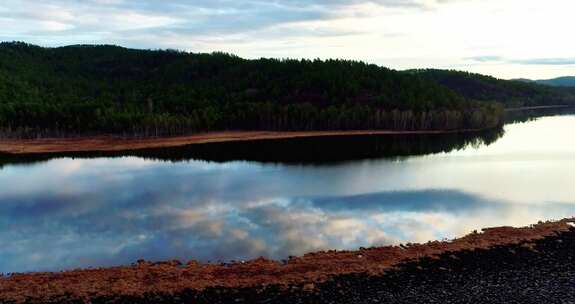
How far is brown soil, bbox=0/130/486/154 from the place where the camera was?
81.9m

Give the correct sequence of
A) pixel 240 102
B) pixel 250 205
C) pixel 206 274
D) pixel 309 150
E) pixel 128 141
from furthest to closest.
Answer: pixel 240 102
pixel 128 141
pixel 309 150
pixel 250 205
pixel 206 274

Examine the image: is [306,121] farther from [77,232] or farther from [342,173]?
[77,232]

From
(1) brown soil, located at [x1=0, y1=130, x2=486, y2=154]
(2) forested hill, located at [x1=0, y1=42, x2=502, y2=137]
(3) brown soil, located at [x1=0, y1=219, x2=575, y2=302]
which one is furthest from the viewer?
(2) forested hill, located at [x1=0, y1=42, x2=502, y2=137]

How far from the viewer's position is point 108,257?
30188 mm

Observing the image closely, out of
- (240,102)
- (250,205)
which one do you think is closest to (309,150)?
(250,205)

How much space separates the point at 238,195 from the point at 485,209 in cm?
2178

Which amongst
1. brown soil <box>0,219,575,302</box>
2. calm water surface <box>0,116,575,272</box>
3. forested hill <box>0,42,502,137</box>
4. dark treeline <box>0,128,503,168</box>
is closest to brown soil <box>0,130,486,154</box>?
forested hill <box>0,42,502,137</box>

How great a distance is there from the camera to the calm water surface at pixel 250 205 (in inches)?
1259

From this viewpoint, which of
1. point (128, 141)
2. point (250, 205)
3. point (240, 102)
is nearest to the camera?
point (250, 205)

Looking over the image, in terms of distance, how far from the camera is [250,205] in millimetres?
42562

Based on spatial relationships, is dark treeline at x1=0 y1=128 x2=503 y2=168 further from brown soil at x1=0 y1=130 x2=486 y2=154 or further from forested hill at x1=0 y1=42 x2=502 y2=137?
forested hill at x1=0 y1=42 x2=502 y2=137

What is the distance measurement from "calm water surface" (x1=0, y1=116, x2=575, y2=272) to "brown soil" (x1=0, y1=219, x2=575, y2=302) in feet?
6.06

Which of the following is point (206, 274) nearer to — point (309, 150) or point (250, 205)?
point (250, 205)

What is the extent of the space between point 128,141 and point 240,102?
123 feet
